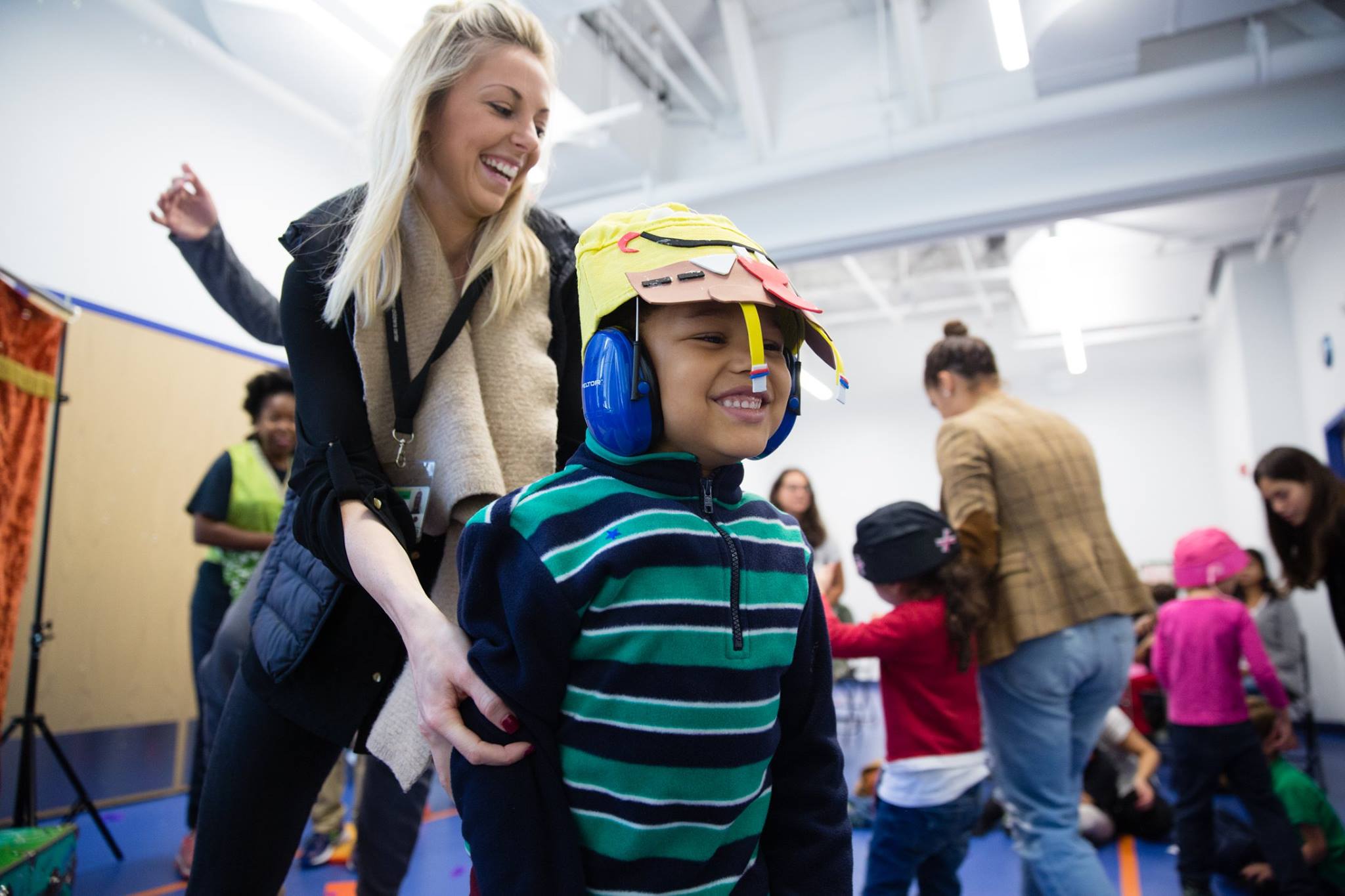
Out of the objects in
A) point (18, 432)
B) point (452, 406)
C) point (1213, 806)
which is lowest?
point (1213, 806)

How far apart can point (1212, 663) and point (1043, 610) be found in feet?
5.12

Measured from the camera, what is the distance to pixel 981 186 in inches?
222

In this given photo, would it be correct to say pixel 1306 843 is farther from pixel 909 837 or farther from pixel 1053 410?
pixel 1053 410

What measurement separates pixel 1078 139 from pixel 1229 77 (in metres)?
0.85

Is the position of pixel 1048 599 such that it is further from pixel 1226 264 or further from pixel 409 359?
pixel 1226 264

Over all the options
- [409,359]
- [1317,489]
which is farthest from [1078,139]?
[409,359]

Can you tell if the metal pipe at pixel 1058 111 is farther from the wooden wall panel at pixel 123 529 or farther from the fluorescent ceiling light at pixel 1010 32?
the wooden wall panel at pixel 123 529

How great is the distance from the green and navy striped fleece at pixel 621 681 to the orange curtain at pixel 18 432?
2.74m

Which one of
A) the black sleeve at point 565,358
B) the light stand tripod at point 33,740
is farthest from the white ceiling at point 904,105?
the black sleeve at point 565,358

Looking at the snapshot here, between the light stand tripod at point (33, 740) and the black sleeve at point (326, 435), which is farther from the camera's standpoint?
the light stand tripod at point (33, 740)

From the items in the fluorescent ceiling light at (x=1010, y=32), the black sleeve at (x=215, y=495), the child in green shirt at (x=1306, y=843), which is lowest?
the child in green shirt at (x=1306, y=843)

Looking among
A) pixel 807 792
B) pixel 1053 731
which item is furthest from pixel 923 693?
pixel 807 792

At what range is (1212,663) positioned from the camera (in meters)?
3.36

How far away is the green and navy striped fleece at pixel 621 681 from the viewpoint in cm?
87
